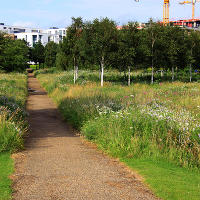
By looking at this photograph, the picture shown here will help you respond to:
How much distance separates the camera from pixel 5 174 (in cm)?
598

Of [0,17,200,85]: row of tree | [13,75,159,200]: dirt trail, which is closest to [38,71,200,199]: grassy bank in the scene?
[13,75,159,200]: dirt trail

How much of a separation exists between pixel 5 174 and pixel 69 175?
1.16 m

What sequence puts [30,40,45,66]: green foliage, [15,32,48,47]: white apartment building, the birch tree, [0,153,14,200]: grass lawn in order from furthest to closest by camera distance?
[15,32,48,47]: white apartment building, [30,40,45,66]: green foliage, the birch tree, [0,153,14,200]: grass lawn

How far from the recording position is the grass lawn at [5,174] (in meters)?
4.91

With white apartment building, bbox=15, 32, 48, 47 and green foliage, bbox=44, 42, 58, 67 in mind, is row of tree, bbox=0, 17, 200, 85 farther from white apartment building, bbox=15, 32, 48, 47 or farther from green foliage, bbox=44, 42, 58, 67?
white apartment building, bbox=15, 32, 48, 47

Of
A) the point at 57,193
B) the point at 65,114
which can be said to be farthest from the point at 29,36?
the point at 57,193

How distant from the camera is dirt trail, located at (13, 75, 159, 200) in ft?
16.3

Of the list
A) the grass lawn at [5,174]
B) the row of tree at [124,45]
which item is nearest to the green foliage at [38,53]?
the row of tree at [124,45]

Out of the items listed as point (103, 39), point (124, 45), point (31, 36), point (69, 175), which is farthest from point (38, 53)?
point (31, 36)

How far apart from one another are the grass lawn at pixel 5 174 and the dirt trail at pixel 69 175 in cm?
11

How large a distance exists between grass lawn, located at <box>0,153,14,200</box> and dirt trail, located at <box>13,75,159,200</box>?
11 centimetres

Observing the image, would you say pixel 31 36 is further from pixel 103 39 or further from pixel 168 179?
pixel 168 179

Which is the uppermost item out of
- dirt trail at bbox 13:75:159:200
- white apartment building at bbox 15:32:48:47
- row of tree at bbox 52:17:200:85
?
white apartment building at bbox 15:32:48:47

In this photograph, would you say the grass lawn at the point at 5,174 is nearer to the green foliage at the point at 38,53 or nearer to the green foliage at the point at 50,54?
the green foliage at the point at 50,54
